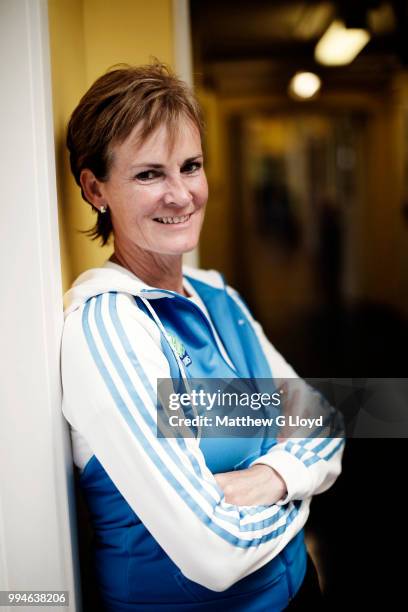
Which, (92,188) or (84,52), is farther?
(84,52)

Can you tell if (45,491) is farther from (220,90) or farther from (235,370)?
(220,90)

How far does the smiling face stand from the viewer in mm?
1138

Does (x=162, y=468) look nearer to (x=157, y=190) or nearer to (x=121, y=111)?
(x=157, y=190)

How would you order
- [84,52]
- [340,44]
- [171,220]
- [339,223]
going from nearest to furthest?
[171,220] → [84,52] → [340,44] → [339,223]

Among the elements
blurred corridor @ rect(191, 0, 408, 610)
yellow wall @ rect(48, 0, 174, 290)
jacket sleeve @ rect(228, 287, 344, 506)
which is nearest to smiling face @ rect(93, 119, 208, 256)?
yellow wall @ rect(48, 0, 174, 290)

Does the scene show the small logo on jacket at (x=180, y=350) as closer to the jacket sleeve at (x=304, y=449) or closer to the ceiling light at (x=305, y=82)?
the jacket sleeve at (x=304, y=449)

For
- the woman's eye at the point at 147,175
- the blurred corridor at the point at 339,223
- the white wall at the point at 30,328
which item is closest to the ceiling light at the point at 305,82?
the blurred corridor at the point at 339,223

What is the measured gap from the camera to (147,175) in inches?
45.5

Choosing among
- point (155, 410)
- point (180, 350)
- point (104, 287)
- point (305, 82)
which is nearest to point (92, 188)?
point (104, 287)

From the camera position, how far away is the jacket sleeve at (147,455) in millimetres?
961

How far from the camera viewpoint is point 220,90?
24.5 ft

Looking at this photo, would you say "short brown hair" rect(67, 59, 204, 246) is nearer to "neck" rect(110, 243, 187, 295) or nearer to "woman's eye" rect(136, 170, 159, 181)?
"woman's eye" rect(136, 170, 159, 181)

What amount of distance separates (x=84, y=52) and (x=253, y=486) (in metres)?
1.18

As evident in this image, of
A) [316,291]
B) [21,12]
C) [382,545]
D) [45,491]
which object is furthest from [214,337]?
[316,291]
